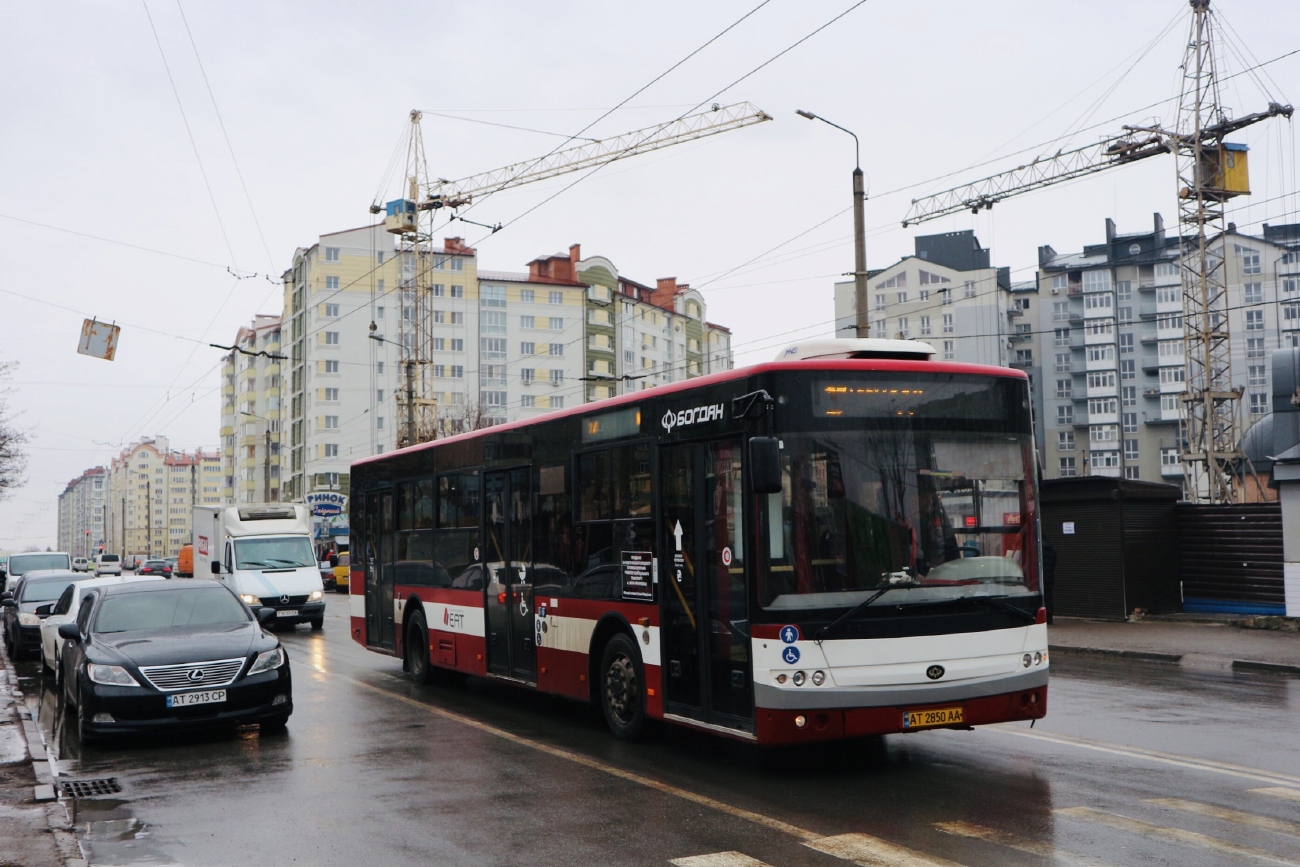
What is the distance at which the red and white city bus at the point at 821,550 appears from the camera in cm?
849

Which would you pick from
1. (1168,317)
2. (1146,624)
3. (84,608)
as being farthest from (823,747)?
(1168,317)

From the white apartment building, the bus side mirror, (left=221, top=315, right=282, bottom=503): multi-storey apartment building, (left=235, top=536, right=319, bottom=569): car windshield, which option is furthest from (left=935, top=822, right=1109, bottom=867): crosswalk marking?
(left=221, top=315, right=282, bottom=503): multi-storey apartment building

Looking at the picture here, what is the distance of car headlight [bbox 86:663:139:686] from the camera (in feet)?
35.8

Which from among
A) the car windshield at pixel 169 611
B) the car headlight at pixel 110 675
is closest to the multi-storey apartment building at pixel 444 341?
the car windshield at pixel 169 611

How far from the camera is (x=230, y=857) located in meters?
7.03

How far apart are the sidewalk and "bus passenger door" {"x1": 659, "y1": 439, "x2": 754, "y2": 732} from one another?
9.62 meters

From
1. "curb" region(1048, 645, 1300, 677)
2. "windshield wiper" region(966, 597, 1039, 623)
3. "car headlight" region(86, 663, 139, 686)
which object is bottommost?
"curb" region(1048, 645, 1300, 677)

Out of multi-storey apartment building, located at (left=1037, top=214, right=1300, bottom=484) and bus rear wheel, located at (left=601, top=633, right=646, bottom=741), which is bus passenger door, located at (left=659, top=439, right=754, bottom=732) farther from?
multi-storey apartment building, located at (left=1037, top=214, right=1300, bottom=484)

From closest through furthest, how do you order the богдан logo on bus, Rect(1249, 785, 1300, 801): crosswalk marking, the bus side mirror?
Rect(1249, 785, 1300, 801): crosswalk marking → the bus side mirror → the богдан logo on bus

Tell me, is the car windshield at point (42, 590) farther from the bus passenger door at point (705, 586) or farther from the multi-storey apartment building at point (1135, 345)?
the multi-storey apartment building at point (1135, 345)

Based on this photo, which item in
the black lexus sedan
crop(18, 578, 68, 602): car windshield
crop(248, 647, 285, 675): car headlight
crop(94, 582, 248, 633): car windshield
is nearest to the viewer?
the black lexus sedan

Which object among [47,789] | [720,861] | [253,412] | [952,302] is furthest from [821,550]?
[253,412]

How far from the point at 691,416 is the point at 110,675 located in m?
5.68

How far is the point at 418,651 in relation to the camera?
1593 cm
